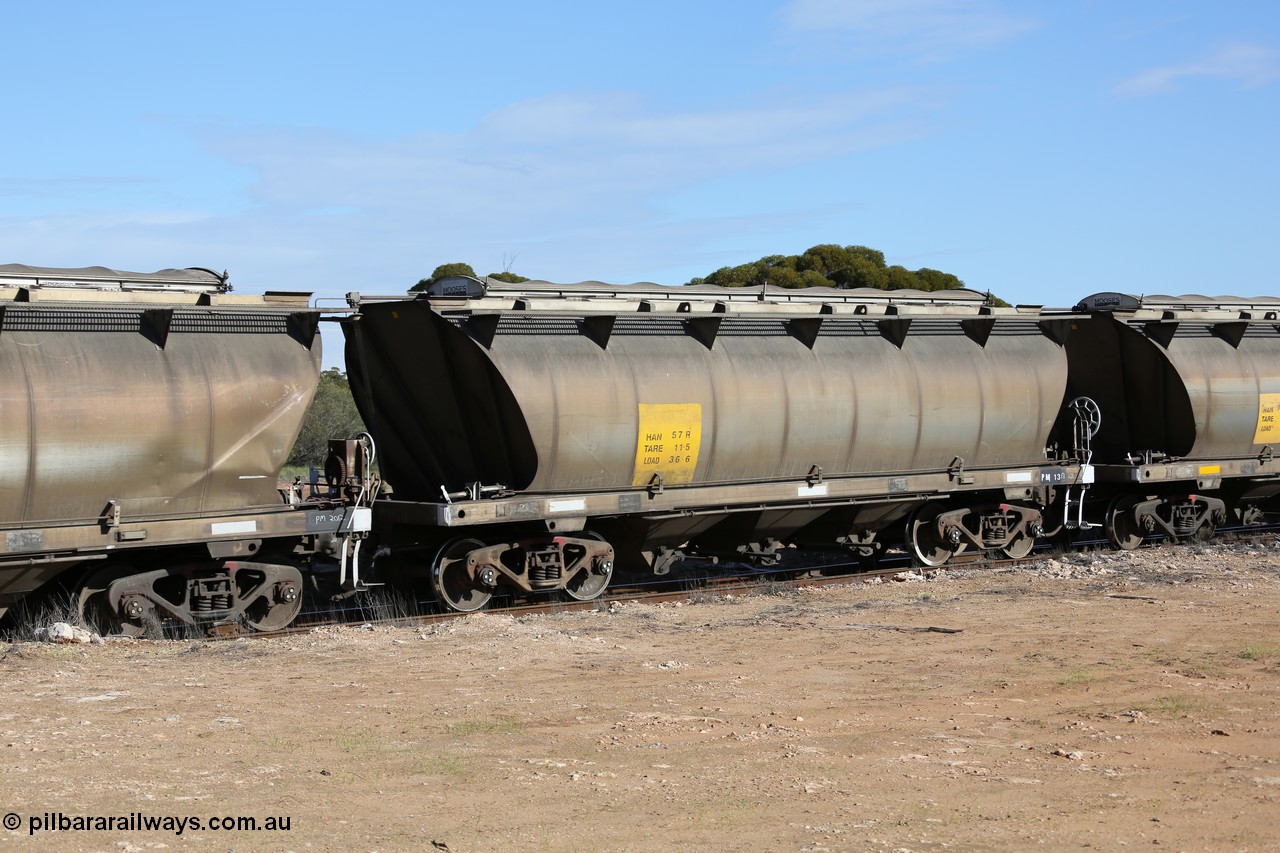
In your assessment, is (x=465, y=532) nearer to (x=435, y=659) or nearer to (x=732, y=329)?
(x=435, y=659)

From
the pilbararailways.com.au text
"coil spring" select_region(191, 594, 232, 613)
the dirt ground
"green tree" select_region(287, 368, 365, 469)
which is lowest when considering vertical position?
the dirt ground

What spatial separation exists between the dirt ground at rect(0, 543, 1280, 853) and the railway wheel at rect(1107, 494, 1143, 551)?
258 inches

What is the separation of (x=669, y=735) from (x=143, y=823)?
3396 millimetres

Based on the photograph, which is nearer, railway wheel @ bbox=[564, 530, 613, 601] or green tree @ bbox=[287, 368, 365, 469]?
railway wheel @ bbox=[564, 530, 613, 601]

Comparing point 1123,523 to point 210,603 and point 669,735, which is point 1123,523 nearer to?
point 669,735

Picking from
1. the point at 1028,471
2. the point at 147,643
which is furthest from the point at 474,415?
the point at 1028,471

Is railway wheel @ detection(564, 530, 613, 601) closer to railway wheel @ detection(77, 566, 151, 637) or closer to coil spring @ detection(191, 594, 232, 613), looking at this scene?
coil spring @ detection(191, 594, 232, 613)

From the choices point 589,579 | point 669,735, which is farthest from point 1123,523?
point 669,735

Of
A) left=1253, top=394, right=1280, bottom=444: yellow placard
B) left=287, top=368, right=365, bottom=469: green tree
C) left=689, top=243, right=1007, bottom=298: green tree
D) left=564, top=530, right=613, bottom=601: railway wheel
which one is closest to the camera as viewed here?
left=564, top=530, right=613, bottom=601: railway wheel

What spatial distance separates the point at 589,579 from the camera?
15172 millimetres

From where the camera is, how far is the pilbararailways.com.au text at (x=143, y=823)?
6453 mm

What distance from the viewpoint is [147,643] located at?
1209 centimetres

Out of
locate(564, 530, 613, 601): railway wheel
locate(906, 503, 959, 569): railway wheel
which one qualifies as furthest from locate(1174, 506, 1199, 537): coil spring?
locate(564, 530, 613, 601): railway wheel

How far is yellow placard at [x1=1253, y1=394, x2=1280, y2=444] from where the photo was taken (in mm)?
20438
